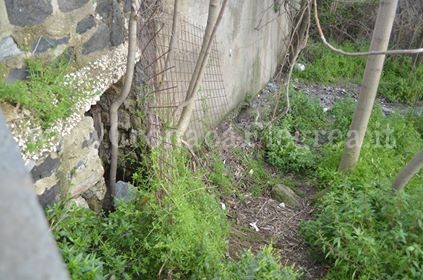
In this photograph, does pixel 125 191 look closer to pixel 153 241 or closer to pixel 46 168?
pixel 153 241

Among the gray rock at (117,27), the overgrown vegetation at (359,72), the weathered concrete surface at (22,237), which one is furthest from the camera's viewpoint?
the overgrown vegetation at (359,72)

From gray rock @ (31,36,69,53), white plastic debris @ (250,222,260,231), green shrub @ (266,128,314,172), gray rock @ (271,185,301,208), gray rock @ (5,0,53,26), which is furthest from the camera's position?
green shrub @ (266,128,314,172)

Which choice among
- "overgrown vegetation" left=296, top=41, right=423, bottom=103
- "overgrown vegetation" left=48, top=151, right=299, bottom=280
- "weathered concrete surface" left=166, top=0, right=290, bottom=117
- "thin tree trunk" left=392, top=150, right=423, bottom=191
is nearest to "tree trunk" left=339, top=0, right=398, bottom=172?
"thin tree trunk" left=392, top=150, right=423, bottom=191

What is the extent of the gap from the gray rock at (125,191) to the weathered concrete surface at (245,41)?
154 centimetres

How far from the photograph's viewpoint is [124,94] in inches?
102

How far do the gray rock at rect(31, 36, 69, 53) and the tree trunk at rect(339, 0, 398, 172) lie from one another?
2603 millimetres

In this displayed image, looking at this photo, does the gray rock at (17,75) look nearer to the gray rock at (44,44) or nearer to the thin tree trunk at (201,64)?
the gray rock at (44,44)

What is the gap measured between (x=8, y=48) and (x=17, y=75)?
0.41ft

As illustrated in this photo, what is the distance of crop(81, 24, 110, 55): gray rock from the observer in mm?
2248

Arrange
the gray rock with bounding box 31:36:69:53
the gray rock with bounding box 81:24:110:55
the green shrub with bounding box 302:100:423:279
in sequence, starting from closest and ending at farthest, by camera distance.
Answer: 1. the gray rock with bounding box 31:36:69:53
2. the gray rock with bounding box 81:24:110:55
3. the green shrub with bounding box 302:100:423:279

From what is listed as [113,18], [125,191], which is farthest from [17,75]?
[125,191]

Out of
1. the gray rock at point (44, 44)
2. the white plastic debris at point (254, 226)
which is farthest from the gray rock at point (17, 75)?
the white plastic debris at point (254, 226)

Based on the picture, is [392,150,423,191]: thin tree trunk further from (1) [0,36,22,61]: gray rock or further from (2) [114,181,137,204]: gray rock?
(1) [0,36,22,61]: gray rock

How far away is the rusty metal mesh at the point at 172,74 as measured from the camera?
3004mm
